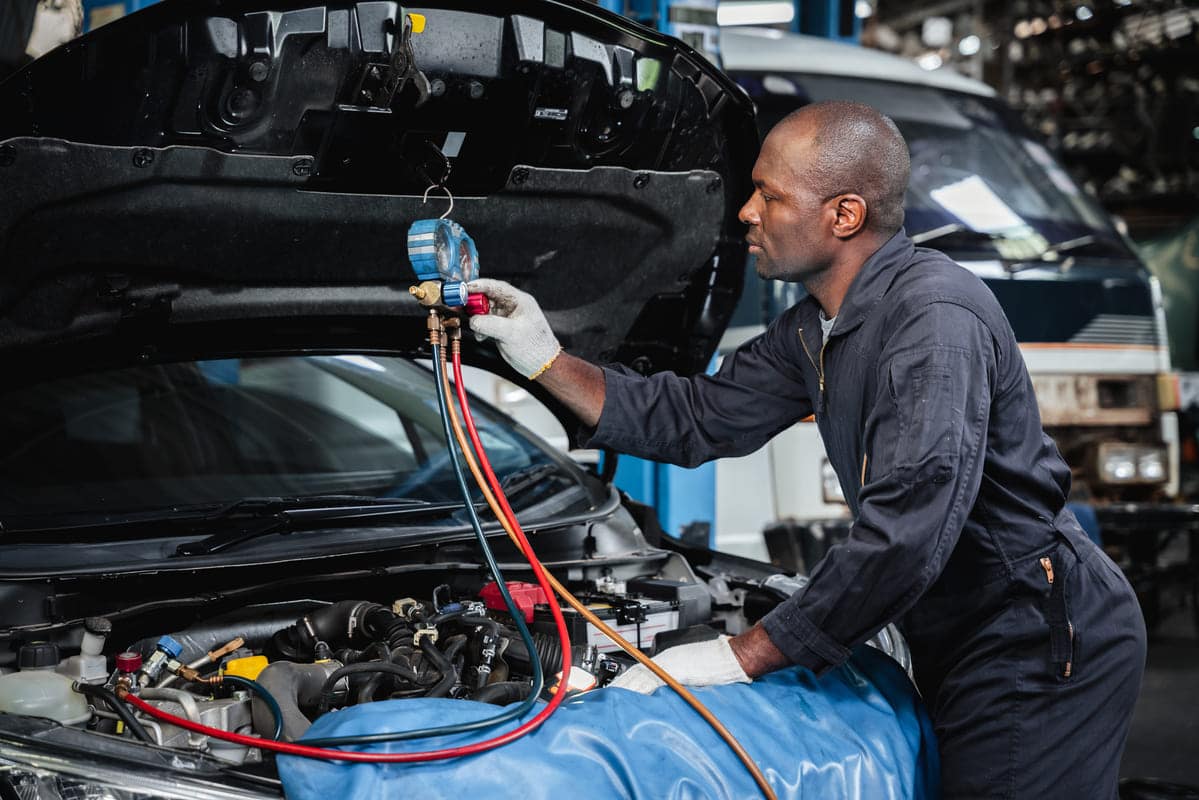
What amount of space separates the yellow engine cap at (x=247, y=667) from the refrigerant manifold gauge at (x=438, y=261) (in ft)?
2.07

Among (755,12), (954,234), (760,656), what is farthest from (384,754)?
(755,12)

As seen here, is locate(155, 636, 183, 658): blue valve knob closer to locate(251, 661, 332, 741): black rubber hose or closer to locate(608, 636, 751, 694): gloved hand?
locate(251, 661, 332, 741): black rubber hose

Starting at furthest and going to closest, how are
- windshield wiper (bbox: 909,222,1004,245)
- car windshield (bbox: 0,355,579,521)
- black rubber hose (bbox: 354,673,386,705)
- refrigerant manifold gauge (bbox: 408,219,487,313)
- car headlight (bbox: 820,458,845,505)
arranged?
windshield wiper (bbox: 909,222,1004,245)
car headlight (bbox: 820,458,845,505)
car windshield (bbox: 0,355,579,521)
refrigerant manifold gauge (bbox: 408,219,487,313)
black rubber hose (bbox: 354,673,386,705)

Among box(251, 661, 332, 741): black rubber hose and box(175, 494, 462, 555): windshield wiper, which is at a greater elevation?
box(175, 494, 462, 555): windshield wiper

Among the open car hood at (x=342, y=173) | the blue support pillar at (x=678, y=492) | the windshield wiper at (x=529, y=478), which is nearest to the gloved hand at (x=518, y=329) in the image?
the open car hood at (x=342, y=173)

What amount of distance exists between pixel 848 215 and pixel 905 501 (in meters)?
0.55

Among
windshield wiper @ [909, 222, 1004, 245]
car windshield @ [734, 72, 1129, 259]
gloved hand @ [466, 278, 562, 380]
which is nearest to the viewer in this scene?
gloved hand @ [466, 278, 562, 380]

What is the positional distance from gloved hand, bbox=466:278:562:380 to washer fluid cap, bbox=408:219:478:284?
0.46ft

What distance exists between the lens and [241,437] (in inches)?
108

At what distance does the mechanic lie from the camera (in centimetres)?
169

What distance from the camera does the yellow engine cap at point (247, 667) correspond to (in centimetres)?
181

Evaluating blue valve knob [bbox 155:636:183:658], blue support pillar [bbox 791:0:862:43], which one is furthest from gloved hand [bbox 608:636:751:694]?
blue support pillar [bbox 791:0:862:43]

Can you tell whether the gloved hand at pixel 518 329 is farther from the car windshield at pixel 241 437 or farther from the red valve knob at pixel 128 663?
the red valve knob at pixel 128 663

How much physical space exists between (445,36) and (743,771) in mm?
A: 1184
